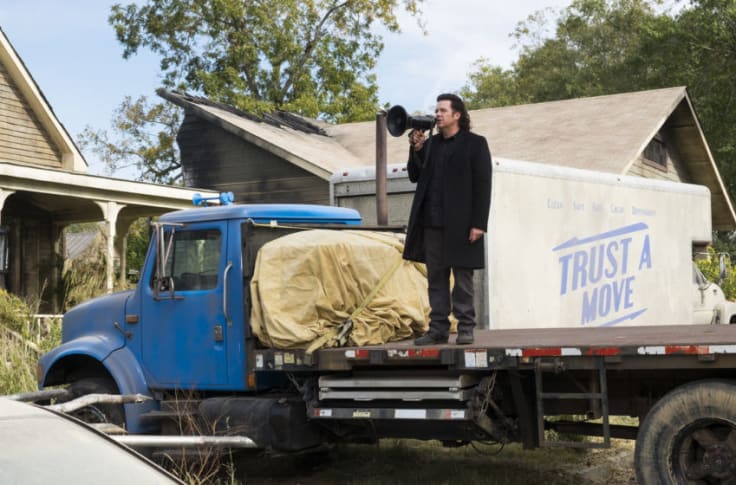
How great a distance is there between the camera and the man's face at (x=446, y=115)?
293 inches

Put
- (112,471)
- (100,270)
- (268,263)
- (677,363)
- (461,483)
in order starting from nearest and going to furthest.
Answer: (112,471) → (677,363) → (268,263) → (461,483) → (100,270)

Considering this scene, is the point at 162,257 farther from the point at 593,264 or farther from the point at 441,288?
the point at 593,264

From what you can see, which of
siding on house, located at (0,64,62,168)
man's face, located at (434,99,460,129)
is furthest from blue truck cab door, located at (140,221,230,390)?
siding on house, located at (0,64,62,168)

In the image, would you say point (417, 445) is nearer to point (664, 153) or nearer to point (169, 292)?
point (169, 292)

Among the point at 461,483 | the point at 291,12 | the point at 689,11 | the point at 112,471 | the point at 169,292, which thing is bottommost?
the point at 461,483

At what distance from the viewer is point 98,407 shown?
8445mm

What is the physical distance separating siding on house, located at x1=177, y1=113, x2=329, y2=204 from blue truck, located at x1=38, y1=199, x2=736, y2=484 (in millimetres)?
15158

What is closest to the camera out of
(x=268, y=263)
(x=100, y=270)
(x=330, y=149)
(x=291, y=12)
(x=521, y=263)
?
(x=268, y=263)

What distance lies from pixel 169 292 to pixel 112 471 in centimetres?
521

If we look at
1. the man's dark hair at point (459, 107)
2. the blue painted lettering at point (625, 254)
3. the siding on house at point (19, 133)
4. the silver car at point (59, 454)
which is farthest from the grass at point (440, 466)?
the siding on house at point (19, 133)

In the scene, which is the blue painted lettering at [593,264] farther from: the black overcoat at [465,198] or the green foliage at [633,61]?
the green foliage at [633,61]

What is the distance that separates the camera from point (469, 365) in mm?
6727

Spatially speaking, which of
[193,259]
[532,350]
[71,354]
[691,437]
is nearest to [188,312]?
[193,259]

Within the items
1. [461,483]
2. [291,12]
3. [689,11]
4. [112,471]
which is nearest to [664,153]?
[689,11]
